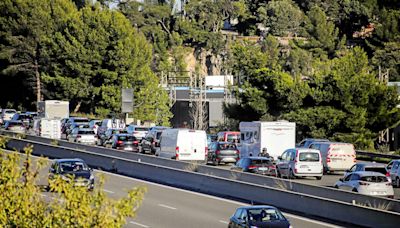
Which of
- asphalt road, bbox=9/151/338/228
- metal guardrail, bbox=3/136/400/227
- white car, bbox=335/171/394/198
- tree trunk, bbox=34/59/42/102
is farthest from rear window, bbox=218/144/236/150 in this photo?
tree trunk, bbox=34/59/42/102

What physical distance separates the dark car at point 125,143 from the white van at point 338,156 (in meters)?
14.2

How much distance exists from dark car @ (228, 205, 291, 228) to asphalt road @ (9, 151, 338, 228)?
11.0 ft

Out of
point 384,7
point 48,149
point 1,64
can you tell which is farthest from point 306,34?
point 48,149

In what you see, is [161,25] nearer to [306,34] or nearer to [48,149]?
[306,34]

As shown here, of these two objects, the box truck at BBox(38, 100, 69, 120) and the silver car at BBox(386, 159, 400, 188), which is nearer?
the silver car at BBox(386, 159, 400, 188)

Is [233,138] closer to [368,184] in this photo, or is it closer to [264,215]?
[368,184]

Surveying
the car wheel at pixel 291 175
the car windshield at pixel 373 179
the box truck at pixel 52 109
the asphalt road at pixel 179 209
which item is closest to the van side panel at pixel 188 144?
the asphalt road at pixel 179 209

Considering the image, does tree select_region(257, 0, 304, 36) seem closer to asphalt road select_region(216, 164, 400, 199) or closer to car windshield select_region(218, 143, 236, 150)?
car windshield select_region(218, 143, 236, 150)

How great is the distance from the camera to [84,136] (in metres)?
59.4

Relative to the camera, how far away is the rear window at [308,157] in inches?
1561

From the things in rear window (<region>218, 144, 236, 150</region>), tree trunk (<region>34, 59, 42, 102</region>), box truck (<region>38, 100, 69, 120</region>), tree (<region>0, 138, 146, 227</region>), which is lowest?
rear window (<region>218, 144, 236, 150</region>)

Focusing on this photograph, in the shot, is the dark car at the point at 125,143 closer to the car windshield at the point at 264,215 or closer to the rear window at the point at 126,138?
the rear window at the point at 126,138

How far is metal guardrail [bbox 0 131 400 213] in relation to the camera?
26938mm

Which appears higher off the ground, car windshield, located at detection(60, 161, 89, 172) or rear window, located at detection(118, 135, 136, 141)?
rear window, located at detection(118, 135, 136, 141)
